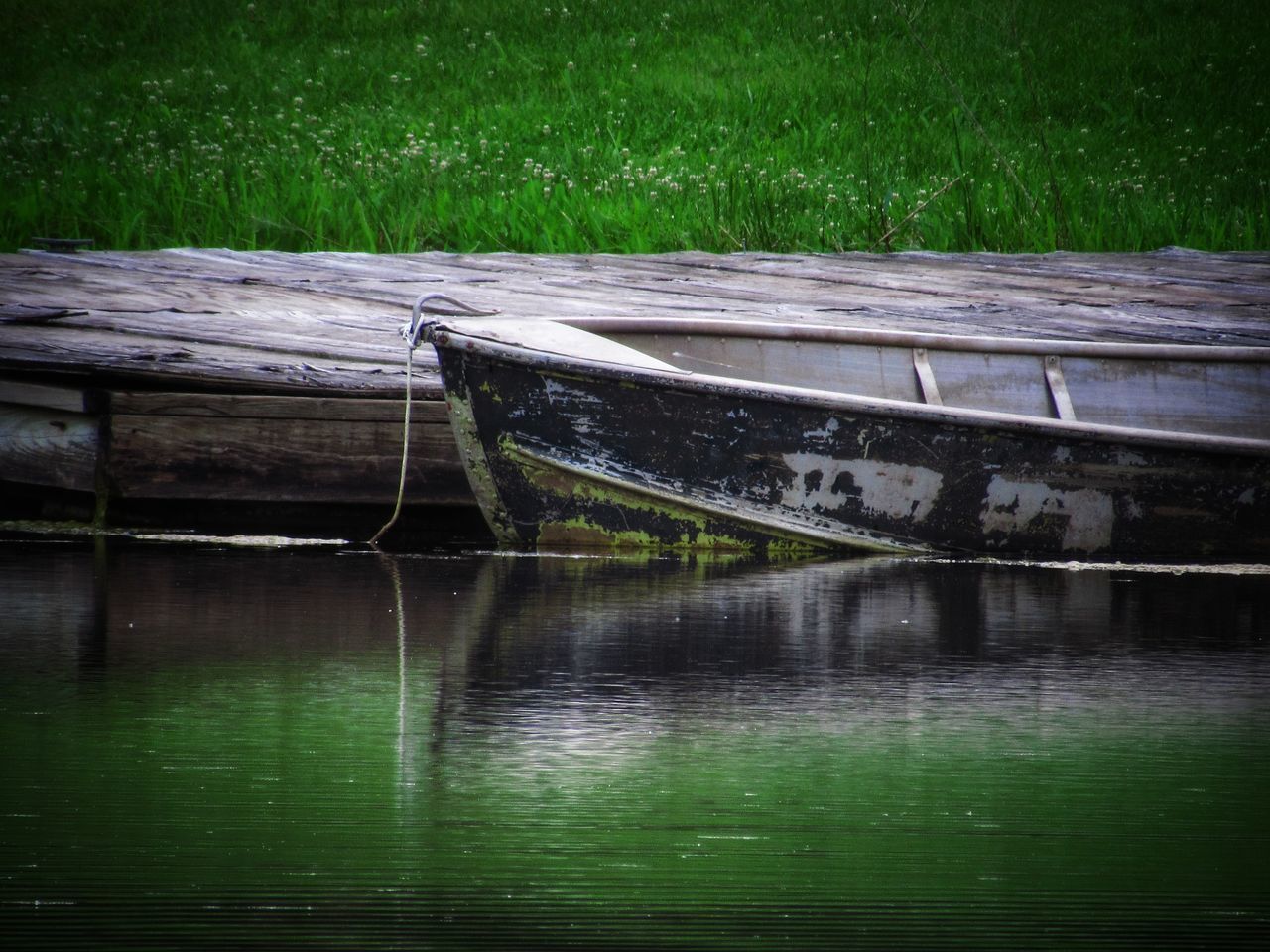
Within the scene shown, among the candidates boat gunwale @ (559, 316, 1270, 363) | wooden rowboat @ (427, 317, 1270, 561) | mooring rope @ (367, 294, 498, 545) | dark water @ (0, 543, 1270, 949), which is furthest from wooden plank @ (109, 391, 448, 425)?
dark water @ (0, 543, 1270, 949)

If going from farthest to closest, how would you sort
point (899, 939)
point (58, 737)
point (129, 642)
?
1. point (129, 642)
2. point (58, 737)
3. point (899, 939)

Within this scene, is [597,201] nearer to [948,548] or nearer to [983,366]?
[983,366]

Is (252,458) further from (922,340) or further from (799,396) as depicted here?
(922,340)

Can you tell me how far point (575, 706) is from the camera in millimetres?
2709

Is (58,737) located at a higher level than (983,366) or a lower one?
lower

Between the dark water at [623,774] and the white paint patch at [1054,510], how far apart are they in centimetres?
130

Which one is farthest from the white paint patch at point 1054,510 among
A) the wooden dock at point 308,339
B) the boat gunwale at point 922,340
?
the wooden dock at point 308,339

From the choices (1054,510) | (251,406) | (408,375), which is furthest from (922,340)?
(251,406)

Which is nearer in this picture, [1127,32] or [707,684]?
[707,684]

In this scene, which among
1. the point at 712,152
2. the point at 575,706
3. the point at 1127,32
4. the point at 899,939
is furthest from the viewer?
the point at 1127,32

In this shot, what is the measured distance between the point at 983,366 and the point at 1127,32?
9.65 metres

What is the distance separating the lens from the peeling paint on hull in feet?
17.1

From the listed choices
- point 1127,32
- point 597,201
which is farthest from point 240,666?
point 1127,32

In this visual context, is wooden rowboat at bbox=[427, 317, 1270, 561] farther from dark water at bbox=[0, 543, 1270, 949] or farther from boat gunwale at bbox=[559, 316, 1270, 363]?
dark water at bbox=[0, 543, 1270, 949]
